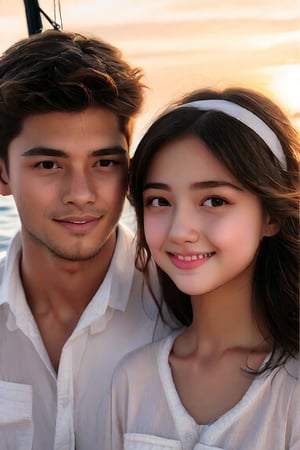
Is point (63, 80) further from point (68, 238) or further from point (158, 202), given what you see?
point (158, 202)

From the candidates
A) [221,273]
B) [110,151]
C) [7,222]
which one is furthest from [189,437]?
[7,222]

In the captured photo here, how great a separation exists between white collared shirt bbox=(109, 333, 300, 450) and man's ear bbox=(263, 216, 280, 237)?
0.27m

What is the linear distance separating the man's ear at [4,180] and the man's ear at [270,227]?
0.86m

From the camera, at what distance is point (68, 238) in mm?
2037

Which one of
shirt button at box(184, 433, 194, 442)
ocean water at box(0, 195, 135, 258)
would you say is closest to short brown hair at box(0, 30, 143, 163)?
shirt button at box(184, 433, 194, 442)

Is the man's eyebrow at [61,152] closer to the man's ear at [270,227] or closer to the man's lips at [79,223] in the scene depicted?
the man's lips at [79,223]

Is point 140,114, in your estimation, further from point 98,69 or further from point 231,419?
point 231,419

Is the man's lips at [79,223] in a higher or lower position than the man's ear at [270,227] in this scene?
higher

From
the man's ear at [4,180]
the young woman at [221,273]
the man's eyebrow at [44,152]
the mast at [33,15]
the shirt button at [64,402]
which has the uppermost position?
the mast at [33,15]

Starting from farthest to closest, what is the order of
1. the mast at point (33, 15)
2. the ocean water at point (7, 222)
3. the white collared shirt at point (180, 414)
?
the ocean water at point (7, 222) → the mast at point (33, 15) → the white collared shirt at point (180, 414)

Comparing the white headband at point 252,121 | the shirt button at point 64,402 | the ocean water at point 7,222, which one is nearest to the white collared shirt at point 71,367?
the shirt button at point 64,402

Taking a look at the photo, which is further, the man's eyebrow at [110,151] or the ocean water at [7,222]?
the ocean water at [7,222]

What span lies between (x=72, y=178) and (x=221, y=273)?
53 cm

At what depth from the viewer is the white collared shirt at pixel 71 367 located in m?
2.00
